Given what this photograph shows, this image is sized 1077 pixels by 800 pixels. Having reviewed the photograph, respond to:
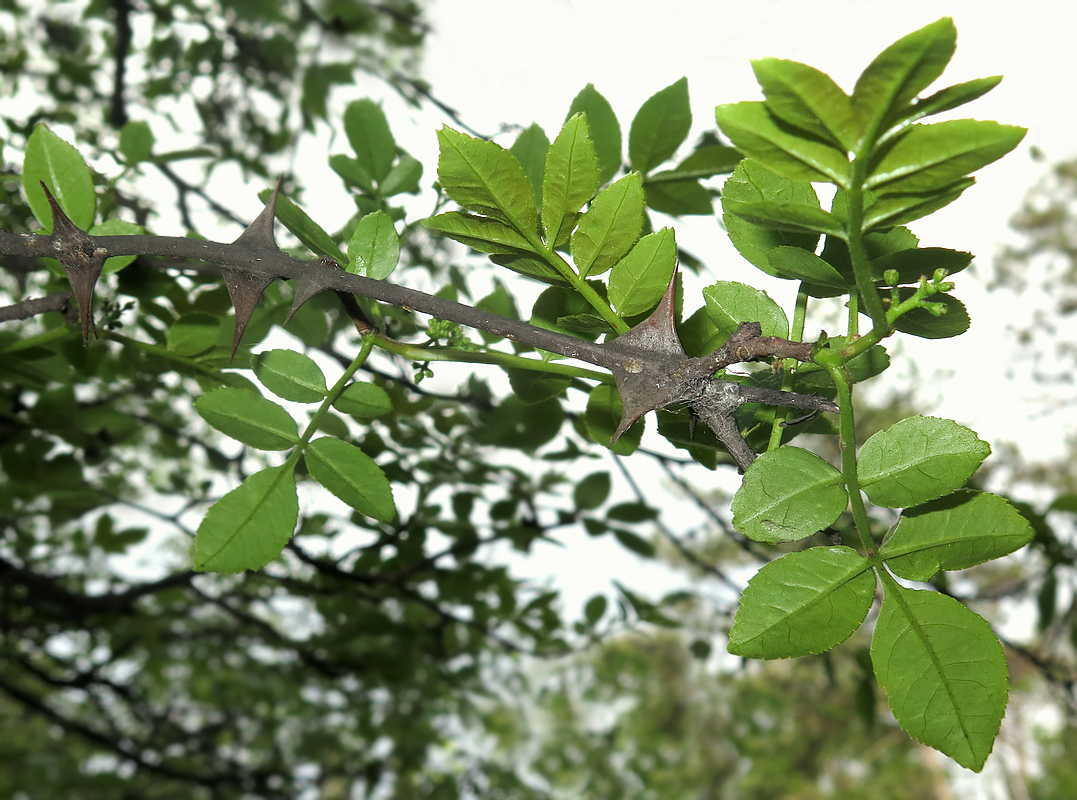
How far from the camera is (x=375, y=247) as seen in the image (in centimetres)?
39

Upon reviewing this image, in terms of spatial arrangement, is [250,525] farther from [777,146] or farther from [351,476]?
[777,146]

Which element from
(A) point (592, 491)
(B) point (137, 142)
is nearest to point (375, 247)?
(B) point (137, 142)

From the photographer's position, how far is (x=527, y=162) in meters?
0.52

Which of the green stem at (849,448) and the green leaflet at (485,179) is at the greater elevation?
the green leaflet at (485,179)

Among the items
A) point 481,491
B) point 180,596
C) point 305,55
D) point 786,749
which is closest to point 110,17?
point 305,55

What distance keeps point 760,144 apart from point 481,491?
0.79m

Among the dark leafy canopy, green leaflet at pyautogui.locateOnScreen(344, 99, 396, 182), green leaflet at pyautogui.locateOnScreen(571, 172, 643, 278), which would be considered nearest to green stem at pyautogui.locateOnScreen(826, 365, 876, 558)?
the dark leafy canopy

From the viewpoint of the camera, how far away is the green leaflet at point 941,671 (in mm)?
274

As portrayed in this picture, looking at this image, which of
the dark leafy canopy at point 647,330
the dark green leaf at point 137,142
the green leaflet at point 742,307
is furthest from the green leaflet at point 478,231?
the dark green leaf at point 137,142

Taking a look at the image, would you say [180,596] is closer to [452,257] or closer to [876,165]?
[452,257]

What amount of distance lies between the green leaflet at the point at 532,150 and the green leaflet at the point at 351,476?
0.82ft

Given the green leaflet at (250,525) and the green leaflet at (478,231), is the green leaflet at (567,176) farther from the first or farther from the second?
the green leaflet at (250,525)

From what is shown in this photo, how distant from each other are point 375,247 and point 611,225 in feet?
0.43

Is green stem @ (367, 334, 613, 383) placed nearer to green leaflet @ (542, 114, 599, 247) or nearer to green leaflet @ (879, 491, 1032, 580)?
green leaflet @ (542, 114, 599, 247)
